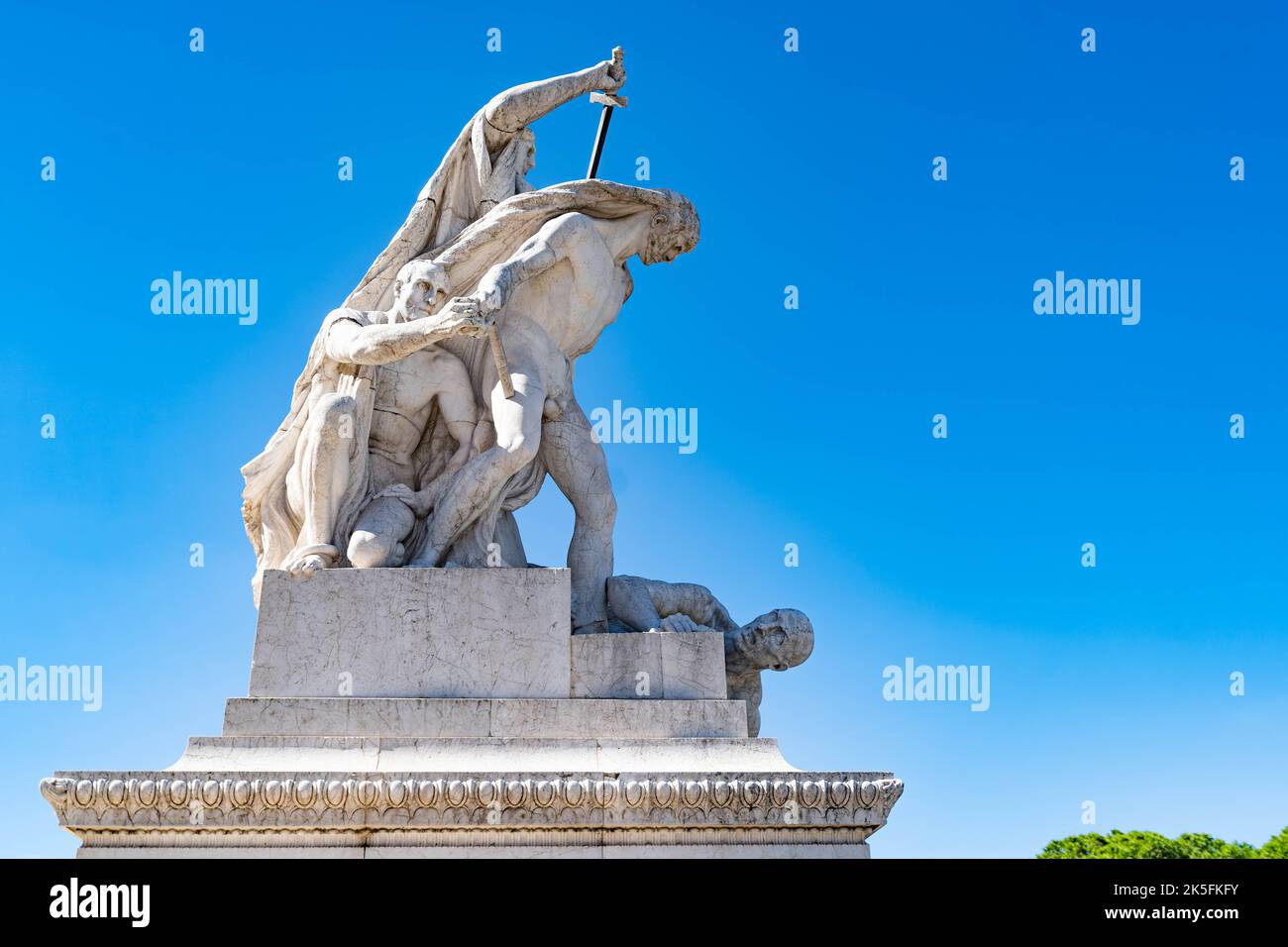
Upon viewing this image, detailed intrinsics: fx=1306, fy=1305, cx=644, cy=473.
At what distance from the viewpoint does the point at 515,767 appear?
776cm

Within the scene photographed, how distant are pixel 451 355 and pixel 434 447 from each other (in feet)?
2.23

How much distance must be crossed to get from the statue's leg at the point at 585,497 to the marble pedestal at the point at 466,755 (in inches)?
30.1

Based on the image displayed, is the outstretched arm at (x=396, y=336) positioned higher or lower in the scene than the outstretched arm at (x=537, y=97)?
lower

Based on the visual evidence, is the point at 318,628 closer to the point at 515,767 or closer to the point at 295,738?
the point at 295,738

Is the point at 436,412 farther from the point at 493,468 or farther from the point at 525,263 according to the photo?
the point at 525,263

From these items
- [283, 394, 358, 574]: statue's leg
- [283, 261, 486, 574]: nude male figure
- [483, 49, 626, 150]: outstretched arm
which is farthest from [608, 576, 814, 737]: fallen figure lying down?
[483, 49, 626, 150]: outstretched arm

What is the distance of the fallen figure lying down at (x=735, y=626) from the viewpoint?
911cm

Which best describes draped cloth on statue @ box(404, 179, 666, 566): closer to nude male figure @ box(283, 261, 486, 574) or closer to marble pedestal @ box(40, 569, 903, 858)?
nude male figure @ box(283, 261, 486, 574)

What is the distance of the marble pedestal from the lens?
7.38 metres

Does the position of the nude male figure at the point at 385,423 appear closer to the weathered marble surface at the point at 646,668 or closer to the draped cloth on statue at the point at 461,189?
the draped cloth on statue at the point at 461,189

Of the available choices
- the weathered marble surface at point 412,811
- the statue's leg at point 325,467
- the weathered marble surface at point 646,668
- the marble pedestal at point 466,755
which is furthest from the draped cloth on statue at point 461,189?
the weathered marble surface at point 412,811

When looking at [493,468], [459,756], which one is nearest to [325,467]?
[493,468]

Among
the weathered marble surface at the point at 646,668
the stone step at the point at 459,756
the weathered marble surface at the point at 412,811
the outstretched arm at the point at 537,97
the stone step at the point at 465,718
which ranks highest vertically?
the outstretched arm at the point at 537,97

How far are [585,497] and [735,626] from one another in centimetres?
150
